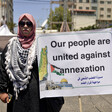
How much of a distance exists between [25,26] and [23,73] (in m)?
0.54

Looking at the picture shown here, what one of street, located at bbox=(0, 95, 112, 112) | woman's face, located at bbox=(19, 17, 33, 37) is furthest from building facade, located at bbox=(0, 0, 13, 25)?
woman's face, located at bbox=(19, 17, 33, 37)

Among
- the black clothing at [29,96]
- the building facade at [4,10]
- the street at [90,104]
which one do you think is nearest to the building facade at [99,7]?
the building facade at [4,10]

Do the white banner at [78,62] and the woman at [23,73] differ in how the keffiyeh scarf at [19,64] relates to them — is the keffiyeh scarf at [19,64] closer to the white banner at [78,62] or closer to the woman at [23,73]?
the woman at [23,73]

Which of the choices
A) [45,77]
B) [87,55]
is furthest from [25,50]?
[87,55]

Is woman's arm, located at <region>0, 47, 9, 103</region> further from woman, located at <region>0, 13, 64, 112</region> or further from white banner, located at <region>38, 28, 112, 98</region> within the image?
white banner, located at <region>38, 28, 112, 98</region>

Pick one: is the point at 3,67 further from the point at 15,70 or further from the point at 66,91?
the point at 66,91

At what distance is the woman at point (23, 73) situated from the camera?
250cm

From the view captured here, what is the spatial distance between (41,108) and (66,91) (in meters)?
0.37

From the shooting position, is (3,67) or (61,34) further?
(61,34)

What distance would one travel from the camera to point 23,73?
2506 millimetres

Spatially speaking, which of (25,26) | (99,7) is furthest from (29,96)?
(99,7)

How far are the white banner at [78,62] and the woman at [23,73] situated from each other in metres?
0.18

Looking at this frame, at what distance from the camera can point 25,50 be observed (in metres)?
2.54

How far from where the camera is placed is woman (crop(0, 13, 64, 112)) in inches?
98.3
